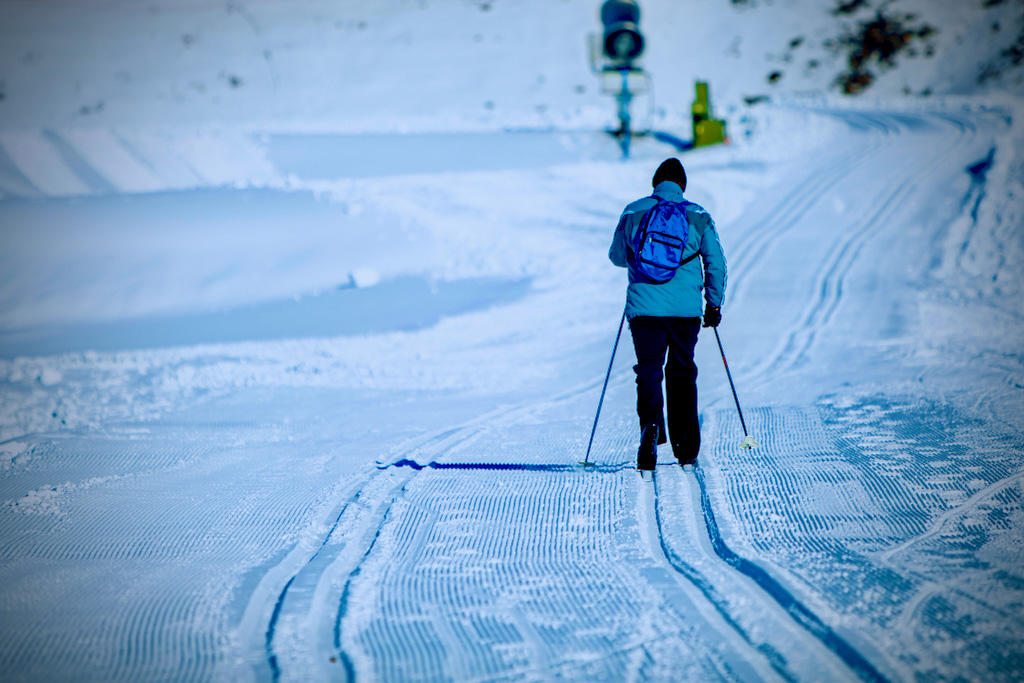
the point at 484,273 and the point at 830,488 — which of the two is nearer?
the point at 830,488

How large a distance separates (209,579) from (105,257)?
7.87 m

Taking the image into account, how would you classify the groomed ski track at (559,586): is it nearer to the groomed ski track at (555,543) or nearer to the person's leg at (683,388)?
the groomed ski track at (555,543)

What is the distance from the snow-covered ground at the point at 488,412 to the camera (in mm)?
2576

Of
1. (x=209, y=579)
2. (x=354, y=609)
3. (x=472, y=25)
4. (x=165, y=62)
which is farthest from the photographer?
(x=472, y=25)

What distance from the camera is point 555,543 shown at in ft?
10.6

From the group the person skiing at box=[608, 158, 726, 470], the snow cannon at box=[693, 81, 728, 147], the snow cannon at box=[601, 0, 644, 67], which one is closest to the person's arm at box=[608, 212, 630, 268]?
the person skiing at box=[608, 158, 726, 470]

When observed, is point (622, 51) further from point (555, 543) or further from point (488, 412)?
point (555, 543)

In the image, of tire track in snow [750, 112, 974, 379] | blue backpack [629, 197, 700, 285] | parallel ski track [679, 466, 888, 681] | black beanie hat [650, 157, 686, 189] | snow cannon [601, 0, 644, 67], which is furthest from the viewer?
snow cannon [601, 0, 644, 67]

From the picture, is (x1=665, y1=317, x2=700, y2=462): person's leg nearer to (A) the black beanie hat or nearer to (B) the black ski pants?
(B) the black ski pants

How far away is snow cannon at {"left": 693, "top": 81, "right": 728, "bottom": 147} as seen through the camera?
15180 millimetres

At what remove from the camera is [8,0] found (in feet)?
105

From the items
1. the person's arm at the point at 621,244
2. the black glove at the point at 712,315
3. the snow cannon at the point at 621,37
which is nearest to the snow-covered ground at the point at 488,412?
the black glove at the point at 712,315

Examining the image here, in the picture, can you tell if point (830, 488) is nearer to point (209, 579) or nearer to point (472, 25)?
point (209, 579)

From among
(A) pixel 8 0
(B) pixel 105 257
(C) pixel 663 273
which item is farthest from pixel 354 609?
(A) pixel 8 0
